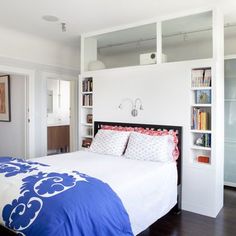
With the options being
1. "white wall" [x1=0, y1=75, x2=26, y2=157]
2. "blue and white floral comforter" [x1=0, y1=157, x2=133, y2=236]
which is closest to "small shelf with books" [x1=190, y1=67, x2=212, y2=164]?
"blue and white floral comforter" [x1=0, y1=157, x2=133, y2=236]

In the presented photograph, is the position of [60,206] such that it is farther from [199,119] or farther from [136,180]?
[199,119]

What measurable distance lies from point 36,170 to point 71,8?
6.74ft

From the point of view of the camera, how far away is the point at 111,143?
3.48 meters

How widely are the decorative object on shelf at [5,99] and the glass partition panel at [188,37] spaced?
137 inches

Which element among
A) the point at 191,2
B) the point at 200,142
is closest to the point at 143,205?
the point at 200,142

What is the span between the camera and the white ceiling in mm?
3014

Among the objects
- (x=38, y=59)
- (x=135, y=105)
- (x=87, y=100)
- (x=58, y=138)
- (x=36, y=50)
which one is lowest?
(x=58, y=138)

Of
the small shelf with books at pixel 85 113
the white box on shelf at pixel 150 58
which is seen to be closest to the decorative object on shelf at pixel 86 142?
the small shelf with books at pixel 85 113

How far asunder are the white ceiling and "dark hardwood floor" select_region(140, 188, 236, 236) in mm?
2569

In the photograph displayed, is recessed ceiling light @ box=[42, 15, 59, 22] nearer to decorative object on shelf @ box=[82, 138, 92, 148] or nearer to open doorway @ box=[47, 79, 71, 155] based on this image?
decorative object on shelf @ box=[82, 138, 92, 148]

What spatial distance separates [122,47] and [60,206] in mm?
3896

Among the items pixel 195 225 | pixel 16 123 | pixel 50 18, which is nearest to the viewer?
pixel 195 225

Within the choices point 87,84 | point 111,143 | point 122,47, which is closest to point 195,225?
point 111,143

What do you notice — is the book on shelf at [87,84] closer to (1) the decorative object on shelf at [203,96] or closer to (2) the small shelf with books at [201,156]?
(1) the decorative object on shelf at [203,96]
